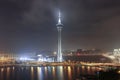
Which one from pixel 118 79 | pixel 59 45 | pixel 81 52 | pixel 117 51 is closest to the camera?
pixel 118 79

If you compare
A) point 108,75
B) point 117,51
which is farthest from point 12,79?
point 117,51

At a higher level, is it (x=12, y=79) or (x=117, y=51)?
(x=117, y=51)

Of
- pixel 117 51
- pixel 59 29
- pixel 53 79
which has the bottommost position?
pixel 53 79

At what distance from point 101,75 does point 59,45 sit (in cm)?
6678

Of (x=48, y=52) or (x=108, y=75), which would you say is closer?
(x=108, y=75)

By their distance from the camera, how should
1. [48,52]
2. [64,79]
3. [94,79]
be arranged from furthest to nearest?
[48,52] → [64,79] → [94,79]

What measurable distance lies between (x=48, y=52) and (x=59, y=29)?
66.7 metres

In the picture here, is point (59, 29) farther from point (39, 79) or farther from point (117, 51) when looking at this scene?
point (39, 79)

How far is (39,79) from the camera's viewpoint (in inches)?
1580

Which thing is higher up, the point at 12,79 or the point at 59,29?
the point at 59,29

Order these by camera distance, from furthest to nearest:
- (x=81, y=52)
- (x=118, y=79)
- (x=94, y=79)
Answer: (x=81, y=52) < (x=94, y=79) < (x=118, y=79)

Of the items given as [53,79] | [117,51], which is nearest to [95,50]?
[117,51]

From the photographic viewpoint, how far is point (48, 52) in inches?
6063

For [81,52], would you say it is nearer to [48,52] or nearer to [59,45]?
[48,52]
